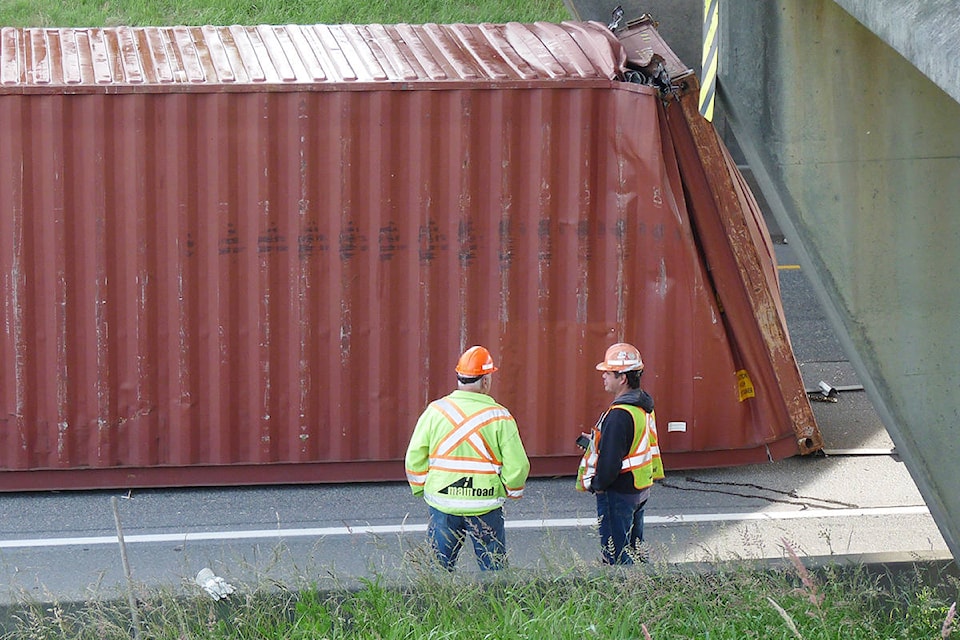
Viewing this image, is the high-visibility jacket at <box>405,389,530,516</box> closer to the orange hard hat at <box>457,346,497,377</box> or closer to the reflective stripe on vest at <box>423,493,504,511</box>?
the reflective stripe on vest at <box>423,493,504,511</box>

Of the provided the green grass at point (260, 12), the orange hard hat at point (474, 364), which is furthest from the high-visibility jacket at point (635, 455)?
the green grass at point (260, 12)

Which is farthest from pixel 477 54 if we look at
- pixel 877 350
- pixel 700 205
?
pixel 877 350

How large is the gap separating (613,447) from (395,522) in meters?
2.32

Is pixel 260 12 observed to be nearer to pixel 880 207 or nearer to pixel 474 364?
pixel 474 364

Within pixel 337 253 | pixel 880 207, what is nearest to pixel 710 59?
pixel 880 207

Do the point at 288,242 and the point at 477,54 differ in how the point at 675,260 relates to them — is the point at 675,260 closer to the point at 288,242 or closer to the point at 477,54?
the point at 477,54

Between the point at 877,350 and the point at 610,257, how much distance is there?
10.2 ft

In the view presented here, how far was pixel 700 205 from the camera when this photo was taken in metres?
8.46

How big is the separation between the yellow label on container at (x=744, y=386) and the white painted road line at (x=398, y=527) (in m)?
0.95

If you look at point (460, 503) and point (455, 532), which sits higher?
point (460, 503)

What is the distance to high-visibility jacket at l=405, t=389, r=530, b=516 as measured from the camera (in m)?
5.75

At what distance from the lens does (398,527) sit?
7.78 metres

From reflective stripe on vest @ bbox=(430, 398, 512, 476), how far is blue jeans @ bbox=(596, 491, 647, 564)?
0.76 m

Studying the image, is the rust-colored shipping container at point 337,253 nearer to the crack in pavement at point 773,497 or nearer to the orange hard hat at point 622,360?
the crack in pavement at point 773,497
